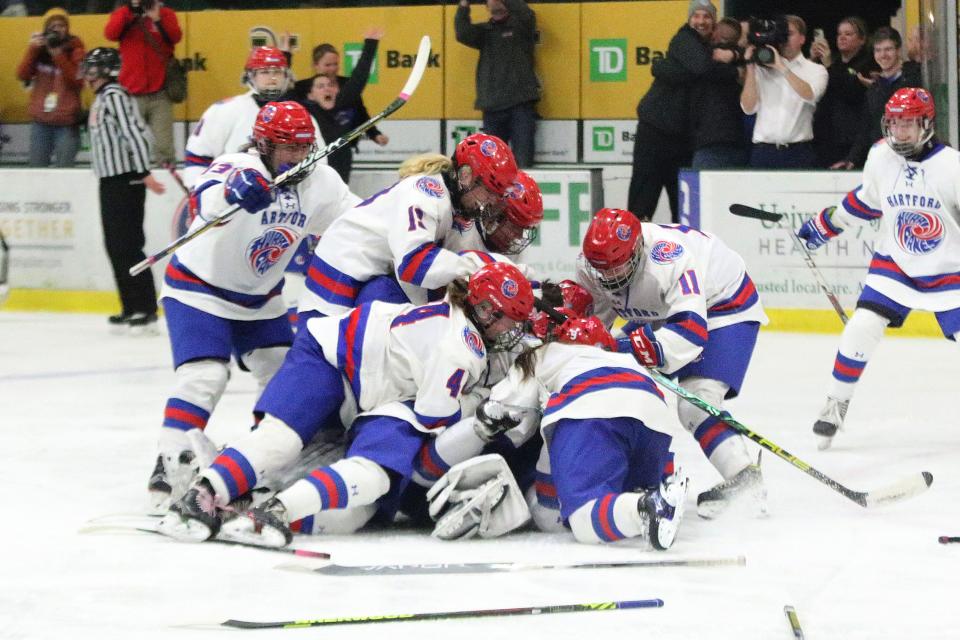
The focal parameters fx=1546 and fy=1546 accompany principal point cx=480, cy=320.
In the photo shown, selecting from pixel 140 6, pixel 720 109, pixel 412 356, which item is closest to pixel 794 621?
pixel 412 356

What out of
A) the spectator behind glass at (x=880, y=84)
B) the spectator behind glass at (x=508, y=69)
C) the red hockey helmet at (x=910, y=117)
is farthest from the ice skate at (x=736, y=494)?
the spectator behind glass at (x=508, y=69)

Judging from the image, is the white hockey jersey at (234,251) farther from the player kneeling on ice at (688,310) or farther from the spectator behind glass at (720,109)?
the spectator behind glass at (720,109)

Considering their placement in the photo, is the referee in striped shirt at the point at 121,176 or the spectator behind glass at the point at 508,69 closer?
the referee in striped shirt at the point at 121,176

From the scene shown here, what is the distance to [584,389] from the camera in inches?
145

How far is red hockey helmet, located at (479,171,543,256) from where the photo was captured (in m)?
4.21

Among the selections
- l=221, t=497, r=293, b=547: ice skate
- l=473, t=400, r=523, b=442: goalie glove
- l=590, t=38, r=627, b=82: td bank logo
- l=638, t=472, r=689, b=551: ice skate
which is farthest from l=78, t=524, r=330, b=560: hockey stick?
l=590, t=38, r=627, b=82: td bank logo

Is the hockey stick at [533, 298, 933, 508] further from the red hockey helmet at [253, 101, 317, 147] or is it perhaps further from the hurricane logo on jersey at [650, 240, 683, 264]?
the red hockey helmet at [253, 101, 317, 147]

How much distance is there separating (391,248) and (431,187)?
0.67 ft

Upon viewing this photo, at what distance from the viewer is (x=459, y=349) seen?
12.0 ft

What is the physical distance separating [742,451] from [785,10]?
5.60 metres

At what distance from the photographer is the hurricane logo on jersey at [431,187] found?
13.9 feet

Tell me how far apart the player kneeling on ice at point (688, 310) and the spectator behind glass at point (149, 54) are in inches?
209

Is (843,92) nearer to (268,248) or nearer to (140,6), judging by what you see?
(140,6)

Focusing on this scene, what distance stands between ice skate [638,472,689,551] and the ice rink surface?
0.06 meters
